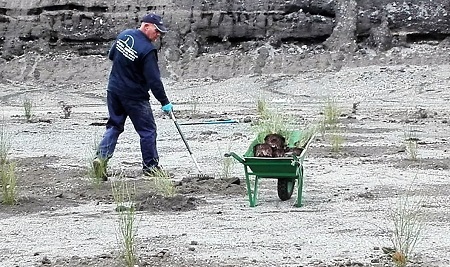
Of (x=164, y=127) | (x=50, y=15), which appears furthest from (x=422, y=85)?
(x=50, y=15)

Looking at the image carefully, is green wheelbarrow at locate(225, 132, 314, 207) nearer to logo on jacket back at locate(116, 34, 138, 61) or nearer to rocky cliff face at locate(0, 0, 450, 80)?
logo on jacket back at locate(116, 34, 138, 61)

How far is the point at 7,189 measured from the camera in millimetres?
8508

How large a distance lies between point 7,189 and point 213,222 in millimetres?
2237

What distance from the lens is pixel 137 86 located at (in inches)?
399

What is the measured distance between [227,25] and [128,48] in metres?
25.9

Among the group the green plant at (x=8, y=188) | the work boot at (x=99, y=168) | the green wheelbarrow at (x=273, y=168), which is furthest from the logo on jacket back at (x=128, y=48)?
the green wheelbarrow at (x=273, y=168)

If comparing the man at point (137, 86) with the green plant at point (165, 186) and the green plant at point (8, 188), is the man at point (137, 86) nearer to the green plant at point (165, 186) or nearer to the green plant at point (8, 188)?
the green plant at point (165, 186)

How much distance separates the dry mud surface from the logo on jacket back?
4.72 ft

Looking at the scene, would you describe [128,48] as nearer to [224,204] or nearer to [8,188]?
[8,188]

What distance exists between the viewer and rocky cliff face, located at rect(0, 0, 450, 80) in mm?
34156

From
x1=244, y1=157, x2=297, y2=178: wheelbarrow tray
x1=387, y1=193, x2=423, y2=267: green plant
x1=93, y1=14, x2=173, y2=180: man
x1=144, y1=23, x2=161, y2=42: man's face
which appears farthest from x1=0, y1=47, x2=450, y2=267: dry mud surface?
x1=144, y1=23, x2=161, y2=42: man's face

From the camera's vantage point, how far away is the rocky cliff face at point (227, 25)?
34.2m

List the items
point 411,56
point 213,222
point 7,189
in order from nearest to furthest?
point 213,222
point 7,189
point 411,56

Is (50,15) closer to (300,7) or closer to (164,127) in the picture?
(300,7)
